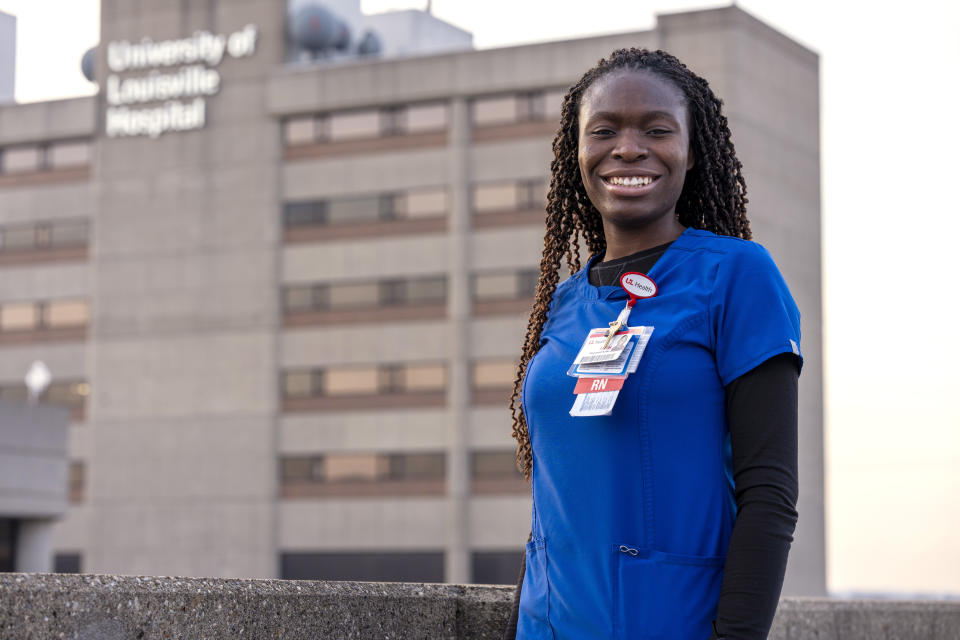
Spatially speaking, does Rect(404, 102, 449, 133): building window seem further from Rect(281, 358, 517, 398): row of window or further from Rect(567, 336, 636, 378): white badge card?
Rect(567, 336, 636, 378): white badge card

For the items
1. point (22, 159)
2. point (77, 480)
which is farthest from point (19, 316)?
point (77, 480)

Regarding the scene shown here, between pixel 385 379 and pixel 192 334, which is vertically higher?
pixel 192 334

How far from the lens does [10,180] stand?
64.6 m

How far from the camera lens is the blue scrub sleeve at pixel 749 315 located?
2613mm

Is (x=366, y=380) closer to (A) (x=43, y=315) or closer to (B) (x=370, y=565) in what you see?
(B) (x=370, y=565)

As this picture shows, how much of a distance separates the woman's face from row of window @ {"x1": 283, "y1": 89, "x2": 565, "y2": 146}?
53.7 metres

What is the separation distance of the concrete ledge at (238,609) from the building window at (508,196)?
171ft

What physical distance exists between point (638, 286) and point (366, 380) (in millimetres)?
55743

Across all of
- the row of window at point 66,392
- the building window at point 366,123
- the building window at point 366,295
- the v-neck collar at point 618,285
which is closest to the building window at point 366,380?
the building window at point 366,295

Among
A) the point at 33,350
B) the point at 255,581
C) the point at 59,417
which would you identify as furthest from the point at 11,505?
the point at 255,581

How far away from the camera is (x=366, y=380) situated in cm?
5831

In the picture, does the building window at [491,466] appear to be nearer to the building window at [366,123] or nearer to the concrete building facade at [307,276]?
the concrete building facade at [307,276]

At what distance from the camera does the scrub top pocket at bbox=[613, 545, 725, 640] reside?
2.59 m

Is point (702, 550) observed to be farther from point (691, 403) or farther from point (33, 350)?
point (33, 350)
